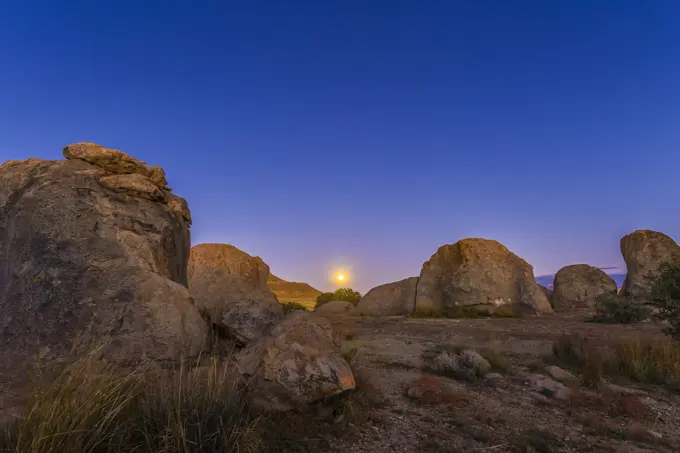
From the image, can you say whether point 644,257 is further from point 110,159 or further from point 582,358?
point 110,159

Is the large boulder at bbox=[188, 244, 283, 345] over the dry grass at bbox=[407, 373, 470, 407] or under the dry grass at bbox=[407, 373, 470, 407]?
over

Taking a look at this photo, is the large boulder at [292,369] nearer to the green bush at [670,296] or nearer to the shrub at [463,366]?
the shrub at [463,366]

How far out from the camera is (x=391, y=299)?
23.1 meters

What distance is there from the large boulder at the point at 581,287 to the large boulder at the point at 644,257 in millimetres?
957

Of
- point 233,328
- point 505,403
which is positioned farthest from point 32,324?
point 505,403

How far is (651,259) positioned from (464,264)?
8589 millimetres

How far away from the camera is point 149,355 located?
5.66 m

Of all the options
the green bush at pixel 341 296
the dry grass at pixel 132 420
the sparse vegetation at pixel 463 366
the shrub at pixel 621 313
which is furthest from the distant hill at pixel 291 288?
the dry grass at pixel 132 420

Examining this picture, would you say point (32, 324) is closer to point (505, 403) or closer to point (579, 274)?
point (505, 403)

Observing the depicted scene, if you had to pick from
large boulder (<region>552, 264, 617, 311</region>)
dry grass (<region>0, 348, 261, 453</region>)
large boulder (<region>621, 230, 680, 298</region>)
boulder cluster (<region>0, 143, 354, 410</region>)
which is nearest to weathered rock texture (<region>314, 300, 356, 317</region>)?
large boulder (<region>552, 264, 617, 311</region>)

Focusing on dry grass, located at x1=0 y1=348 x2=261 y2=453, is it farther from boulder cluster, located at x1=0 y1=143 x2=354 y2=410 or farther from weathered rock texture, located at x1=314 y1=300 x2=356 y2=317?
weathered rock texture, located at x1=314 y1=300 x2=356 y2=317

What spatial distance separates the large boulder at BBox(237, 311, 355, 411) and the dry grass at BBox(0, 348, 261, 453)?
392 millimetres

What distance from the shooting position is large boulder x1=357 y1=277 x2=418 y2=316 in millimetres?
22156

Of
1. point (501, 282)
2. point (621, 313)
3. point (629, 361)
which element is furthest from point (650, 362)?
point (501, 282)
